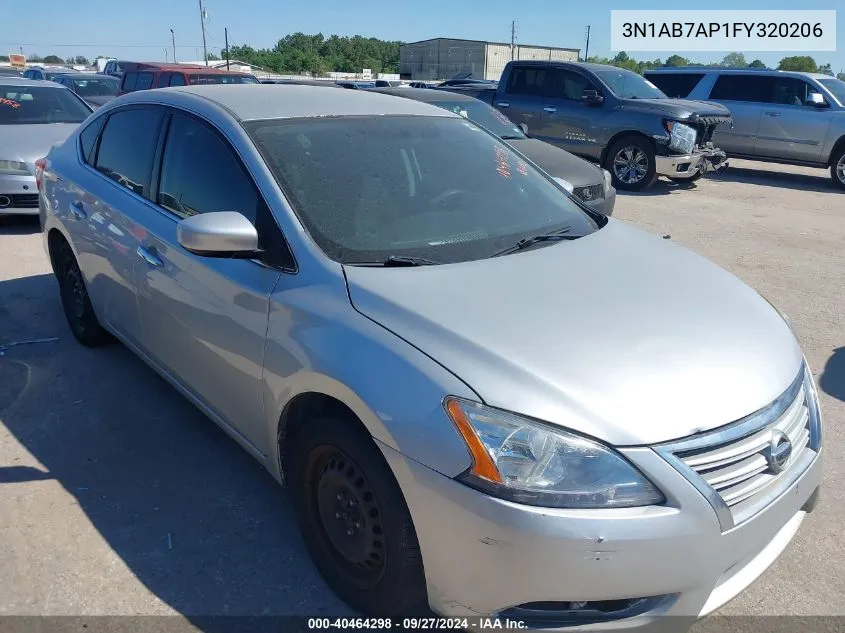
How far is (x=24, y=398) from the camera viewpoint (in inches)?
158

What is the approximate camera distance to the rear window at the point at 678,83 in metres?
14.1

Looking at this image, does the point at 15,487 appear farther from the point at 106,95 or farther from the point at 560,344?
the point at 106,95

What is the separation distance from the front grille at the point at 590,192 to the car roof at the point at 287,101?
349 centimetres

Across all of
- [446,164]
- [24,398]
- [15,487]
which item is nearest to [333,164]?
[446,164]

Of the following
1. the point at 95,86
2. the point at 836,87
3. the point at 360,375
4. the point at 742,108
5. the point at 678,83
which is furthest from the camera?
the point at 95,86

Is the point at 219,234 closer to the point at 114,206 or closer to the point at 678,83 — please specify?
the point at 114,206

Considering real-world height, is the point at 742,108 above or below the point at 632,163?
above

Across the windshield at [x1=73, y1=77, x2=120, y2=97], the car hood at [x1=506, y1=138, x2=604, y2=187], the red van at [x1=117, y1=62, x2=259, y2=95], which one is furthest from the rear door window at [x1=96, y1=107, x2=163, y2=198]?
the windshield at [x1=73, y1=77, x2=120, y2=97]

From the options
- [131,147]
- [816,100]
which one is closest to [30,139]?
[131,147]

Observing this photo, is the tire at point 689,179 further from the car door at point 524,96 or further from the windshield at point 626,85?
the car door at point 524,96

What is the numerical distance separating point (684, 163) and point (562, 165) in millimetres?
4264

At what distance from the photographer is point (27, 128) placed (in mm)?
8414

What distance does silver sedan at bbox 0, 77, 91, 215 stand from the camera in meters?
7.52

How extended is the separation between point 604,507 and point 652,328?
2.31 ft
